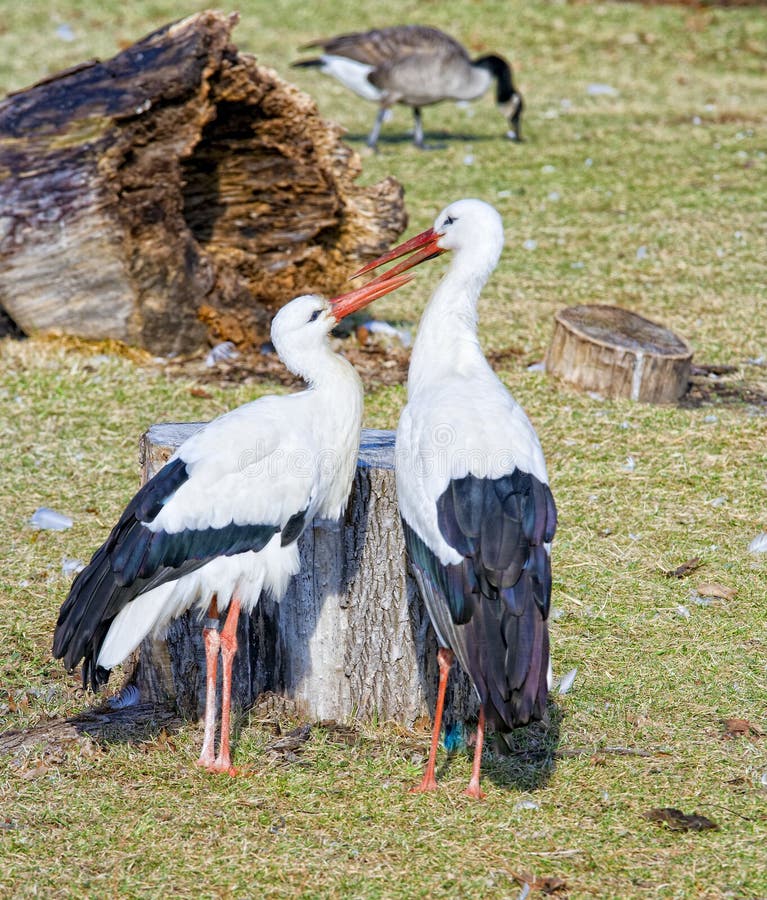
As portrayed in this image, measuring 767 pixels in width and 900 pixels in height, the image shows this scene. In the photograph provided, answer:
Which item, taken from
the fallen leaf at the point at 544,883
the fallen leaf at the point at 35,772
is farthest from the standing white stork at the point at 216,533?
the fallen leaf at the point at 544,883

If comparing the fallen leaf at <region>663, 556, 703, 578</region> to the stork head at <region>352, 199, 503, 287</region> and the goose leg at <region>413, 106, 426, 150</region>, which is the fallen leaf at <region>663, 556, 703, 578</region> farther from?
the goose leg at <region>413, 106, 426, 150</region>

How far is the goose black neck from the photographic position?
45.9 feet

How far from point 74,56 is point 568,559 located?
13281 mm

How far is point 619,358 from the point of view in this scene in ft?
23.3

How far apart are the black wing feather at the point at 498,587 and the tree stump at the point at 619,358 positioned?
3.50 meters

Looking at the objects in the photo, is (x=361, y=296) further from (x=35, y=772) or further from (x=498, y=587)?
(x=35, y=772)

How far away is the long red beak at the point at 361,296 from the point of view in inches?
164

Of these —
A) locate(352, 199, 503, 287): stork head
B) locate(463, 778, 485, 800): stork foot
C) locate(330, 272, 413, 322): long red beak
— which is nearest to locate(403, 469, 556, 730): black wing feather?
locate(463, 778, 485, 800): stork foot

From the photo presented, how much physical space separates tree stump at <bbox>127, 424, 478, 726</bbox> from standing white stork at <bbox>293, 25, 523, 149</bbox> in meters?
9.73

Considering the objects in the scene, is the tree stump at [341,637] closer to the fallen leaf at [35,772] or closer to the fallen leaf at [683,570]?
the fallen leaf at [35,772]

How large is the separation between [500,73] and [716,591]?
33.2 ft

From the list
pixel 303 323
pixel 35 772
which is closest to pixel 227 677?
pixel 35 772

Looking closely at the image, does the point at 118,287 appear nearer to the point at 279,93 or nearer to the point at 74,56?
the point at 279,93

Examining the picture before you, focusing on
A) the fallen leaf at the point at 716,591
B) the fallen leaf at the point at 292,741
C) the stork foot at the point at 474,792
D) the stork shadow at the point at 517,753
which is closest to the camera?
the stork foot at the point at 474,792
